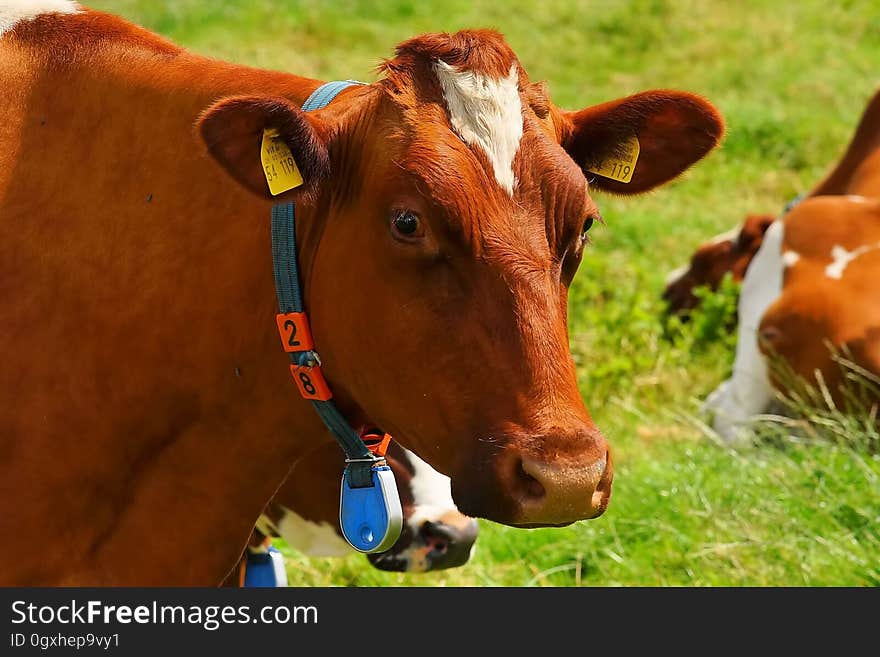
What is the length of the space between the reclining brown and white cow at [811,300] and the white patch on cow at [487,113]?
12.9ft

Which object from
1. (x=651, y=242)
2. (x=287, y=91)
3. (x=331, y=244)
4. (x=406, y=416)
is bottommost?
(x=651, y=242)

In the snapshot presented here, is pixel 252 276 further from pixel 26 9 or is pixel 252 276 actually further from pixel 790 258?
pixel 790 258

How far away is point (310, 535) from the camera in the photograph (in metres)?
4.00

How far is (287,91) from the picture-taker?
10.3ft

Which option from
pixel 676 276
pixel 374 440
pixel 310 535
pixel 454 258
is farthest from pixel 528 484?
pixel 676 276

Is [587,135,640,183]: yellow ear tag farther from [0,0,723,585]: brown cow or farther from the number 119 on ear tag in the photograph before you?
the number 119 on ear tag

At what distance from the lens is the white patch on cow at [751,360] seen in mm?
6840

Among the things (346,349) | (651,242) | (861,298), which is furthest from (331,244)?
(651,242)

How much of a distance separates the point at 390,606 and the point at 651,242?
684 centimetres

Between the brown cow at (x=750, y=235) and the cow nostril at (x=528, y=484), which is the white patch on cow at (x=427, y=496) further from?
the brown cow at (x=750, y=235)

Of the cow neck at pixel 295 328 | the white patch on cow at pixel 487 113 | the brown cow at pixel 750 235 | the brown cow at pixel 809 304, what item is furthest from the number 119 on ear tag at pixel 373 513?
the brown cow at pixel 750 235

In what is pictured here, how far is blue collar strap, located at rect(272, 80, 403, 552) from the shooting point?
284 cm

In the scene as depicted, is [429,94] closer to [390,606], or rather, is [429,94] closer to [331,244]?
[331,244]

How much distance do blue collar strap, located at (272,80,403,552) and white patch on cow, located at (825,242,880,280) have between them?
13.8 ft
